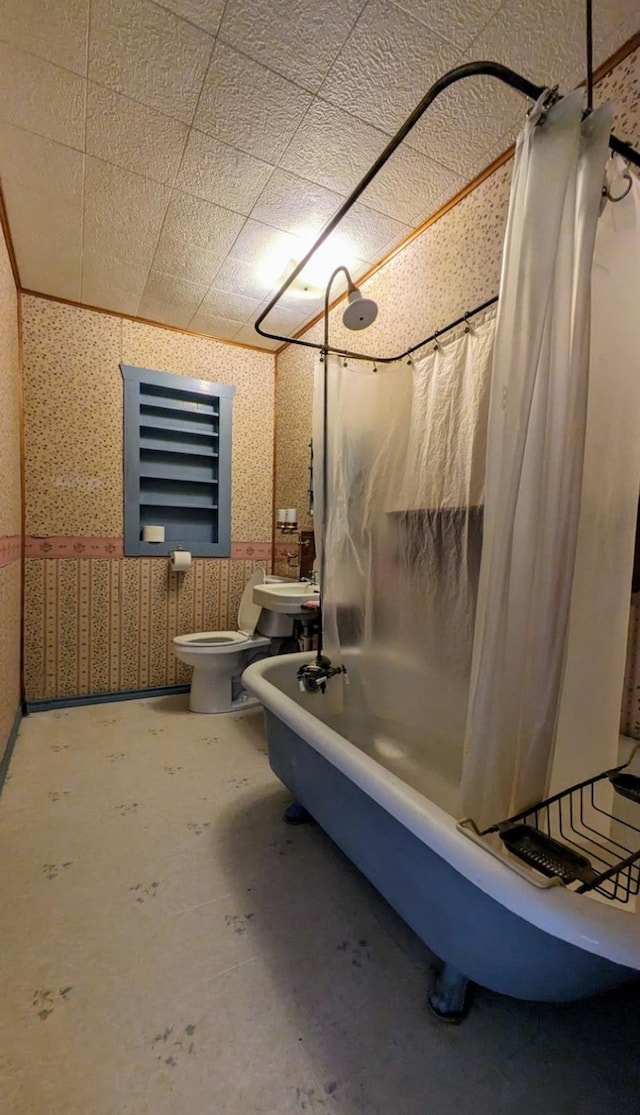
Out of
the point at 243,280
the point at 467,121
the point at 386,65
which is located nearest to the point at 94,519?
the point at 243,280

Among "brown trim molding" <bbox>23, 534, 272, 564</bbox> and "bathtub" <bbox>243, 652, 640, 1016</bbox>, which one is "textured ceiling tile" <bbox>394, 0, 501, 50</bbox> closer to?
"bathtub" <bbox>243, 652, 640, 1016</bbox>

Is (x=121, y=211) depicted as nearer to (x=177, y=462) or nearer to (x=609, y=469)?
(x=177, y=462)

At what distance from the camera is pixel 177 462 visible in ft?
9.89

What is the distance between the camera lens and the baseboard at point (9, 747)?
1.85 metres

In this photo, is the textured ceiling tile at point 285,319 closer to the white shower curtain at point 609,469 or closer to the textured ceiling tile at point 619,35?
the textured ceiling tile at point 619,35

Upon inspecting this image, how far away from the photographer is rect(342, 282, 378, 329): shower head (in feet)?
4.26

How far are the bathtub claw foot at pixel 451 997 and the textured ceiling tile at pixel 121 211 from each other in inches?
107

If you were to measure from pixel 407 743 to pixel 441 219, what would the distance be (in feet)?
7.02

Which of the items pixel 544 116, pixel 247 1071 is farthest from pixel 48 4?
pixel 247 1071

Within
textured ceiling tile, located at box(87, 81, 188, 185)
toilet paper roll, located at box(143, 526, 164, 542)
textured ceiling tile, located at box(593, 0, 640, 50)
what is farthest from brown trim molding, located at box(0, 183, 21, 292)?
textured ceiling tile, located at box(593, 0, 640, 50)

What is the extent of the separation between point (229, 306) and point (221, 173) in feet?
3.13

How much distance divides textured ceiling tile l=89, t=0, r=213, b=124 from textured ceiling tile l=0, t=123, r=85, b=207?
0.36 metres

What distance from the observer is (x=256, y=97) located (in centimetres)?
137

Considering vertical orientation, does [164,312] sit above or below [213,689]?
above
